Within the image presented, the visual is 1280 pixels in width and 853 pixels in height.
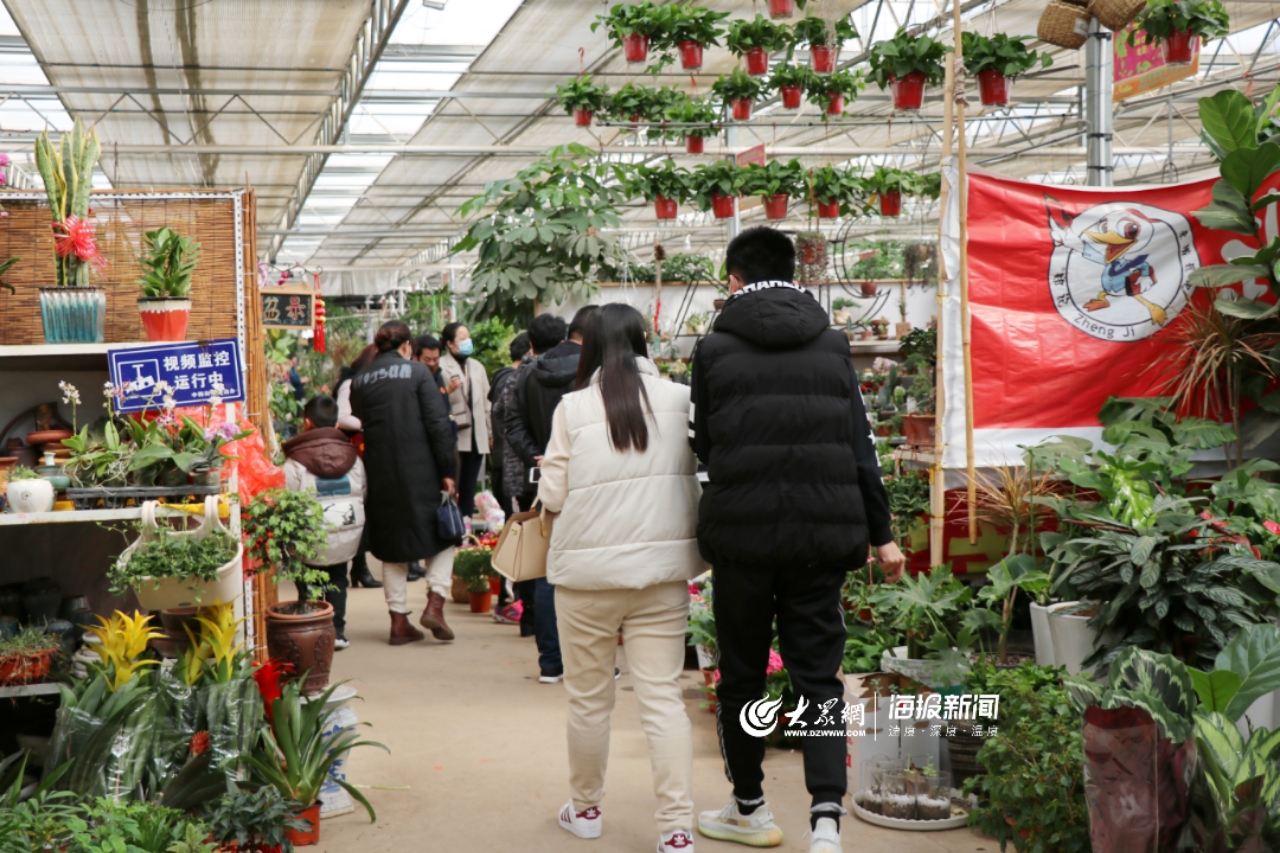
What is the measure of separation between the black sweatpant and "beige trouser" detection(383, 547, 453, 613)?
312 centimetres

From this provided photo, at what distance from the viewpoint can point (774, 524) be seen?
2771 mm

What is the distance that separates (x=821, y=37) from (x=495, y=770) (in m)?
5.22

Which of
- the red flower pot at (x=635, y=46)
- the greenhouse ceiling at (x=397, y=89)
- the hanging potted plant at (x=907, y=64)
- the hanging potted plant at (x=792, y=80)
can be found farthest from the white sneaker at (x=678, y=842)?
the hanging potted plant at (x=792, y=80)

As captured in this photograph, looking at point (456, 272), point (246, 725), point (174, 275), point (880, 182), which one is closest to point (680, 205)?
point (880, 182)

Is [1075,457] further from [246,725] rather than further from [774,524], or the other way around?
[246,725]

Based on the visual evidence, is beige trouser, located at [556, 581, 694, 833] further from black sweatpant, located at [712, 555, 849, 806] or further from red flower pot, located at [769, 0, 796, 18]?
red flower pot, located at [769, 0, 796, 18]

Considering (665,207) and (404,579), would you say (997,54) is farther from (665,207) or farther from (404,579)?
(404,579)

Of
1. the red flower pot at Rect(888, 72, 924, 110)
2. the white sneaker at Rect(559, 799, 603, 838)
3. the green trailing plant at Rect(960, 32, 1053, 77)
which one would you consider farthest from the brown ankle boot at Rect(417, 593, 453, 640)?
the green trailing plant at Rect(960, 32, 1053, 77)

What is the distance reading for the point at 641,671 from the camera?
9.84 ft

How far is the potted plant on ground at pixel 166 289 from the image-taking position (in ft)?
10.6

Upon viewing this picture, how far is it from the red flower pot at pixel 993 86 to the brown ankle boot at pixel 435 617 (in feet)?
11.9

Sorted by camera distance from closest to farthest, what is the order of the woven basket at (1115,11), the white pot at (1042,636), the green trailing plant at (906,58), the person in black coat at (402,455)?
the white pot at (1042,636), the woven basket at (1115,11), the green trailing plant at (906,58), the person in black coat at (402,455)

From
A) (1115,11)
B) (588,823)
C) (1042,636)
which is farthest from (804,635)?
(1115,11)

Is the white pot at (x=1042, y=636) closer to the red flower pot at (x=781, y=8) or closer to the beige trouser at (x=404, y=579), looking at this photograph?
the beige trouser at (x=404, y=579)
